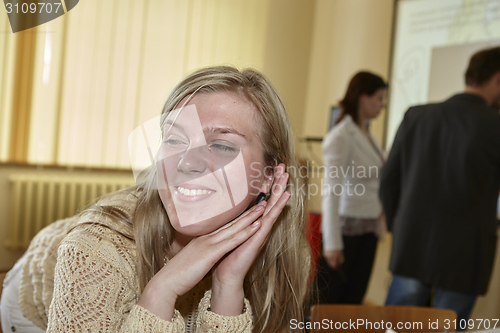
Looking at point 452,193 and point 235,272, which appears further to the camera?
point 452,193

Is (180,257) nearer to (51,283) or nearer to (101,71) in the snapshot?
(51,283)

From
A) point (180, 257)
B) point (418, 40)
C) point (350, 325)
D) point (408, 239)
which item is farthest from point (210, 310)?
point (418, 40)

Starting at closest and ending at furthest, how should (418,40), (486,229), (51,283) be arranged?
(51,283) < (486,229) < (418,40)

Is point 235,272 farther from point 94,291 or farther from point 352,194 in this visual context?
point 352,194

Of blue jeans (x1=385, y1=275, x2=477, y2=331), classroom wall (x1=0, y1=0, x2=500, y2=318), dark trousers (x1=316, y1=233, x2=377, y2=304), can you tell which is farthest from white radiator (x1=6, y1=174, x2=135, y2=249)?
blue jeans (x1=385, y1=275, x2=477, y2=331)

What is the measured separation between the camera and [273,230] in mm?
990

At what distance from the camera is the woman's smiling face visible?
2.65 ft

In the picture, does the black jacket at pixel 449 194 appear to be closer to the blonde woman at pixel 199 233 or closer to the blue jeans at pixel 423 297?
the blue jeans at pixel 423 297

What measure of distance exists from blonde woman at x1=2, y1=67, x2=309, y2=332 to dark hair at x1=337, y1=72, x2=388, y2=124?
43.8 inches

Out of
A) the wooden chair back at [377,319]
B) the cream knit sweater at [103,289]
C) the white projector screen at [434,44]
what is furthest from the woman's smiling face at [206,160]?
the white projector screen at [434,44]

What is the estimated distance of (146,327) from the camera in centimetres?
73

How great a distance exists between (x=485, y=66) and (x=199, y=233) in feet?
4.38

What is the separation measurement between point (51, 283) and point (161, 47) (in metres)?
2.53

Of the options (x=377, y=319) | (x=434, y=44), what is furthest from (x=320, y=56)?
(x=377, y=319)
